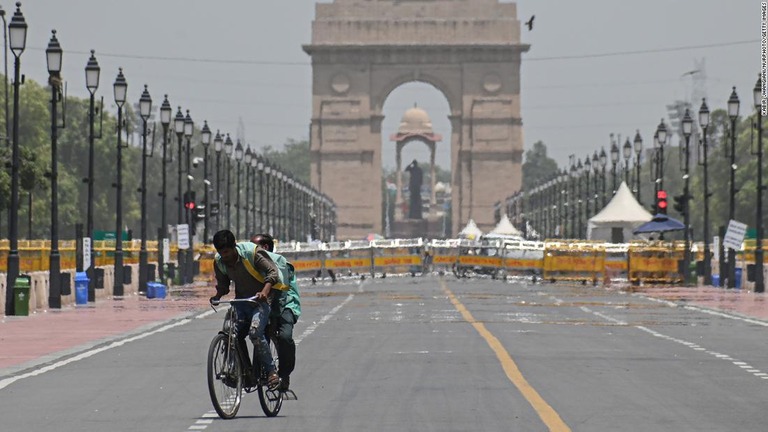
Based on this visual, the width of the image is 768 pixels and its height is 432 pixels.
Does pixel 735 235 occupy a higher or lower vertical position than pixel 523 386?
higher

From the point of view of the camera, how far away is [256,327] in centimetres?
1705

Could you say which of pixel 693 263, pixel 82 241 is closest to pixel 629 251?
pixel 693 263

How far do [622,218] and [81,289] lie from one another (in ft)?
141

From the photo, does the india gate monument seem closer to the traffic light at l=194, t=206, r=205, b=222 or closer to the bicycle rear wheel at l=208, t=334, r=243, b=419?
the traffic light at l=194, t=206, r=205, b=222

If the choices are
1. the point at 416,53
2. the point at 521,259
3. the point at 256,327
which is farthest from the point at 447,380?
the point at 416,53

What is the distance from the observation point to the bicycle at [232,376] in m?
16.5

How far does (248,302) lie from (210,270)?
55155 millimetres

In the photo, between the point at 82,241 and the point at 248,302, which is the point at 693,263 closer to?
the point at 82,241

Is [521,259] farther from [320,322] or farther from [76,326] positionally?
[76,326]

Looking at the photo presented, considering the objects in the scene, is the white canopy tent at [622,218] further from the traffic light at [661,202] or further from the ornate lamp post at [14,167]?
the ornate lamp post at [14,167]

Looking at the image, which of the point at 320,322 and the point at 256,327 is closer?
the point at 256,327

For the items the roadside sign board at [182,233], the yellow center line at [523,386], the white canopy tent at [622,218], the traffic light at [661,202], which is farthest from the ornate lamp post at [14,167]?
the white canopy tent at [622,218]

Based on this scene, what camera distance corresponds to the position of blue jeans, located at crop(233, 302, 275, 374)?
17062mm

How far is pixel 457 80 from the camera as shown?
17100 cm
